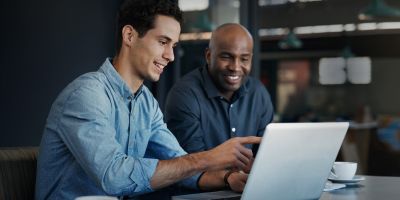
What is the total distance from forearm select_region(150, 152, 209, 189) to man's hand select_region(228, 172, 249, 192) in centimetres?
18

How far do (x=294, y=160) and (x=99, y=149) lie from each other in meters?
0.57

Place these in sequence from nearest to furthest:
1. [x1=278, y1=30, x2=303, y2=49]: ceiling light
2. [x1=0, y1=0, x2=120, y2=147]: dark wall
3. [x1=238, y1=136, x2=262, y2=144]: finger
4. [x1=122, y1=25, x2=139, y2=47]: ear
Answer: [x1=238, y1=136, x2=262, y2=144]: finger
[x1=122, y1=25, x2=139, y2=47]: ear
[x1=0, y1=0, x2=120, y2=147]: dark wall
[x1=278, y1=30, x2=303, y2=49]: ceiling light

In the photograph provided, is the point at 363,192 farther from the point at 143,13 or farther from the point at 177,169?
the point at 143,13

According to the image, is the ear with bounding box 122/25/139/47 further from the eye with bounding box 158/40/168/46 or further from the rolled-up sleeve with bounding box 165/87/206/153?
the rolled-up sleeve with bounding box 165/87/206/153

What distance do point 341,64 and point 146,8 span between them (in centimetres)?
513

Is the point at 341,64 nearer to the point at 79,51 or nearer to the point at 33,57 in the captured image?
the point at 79,51

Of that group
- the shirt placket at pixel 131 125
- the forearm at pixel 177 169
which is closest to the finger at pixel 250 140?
the forearm at pixel 177 169

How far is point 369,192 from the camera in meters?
2.20

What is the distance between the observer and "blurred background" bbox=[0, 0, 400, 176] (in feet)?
16.2

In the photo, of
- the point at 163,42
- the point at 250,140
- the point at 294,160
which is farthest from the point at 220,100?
the point at 294,160

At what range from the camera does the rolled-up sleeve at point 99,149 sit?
1.99 meters

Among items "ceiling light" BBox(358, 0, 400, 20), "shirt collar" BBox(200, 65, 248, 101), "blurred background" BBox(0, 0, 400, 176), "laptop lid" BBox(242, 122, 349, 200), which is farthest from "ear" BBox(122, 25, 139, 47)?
"ceiling light" BBox(358, 0, 400, 20)

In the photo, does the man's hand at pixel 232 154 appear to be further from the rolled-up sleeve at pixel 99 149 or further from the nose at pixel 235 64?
the nose at pixel 235 64

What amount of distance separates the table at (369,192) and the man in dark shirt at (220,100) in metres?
0.91
